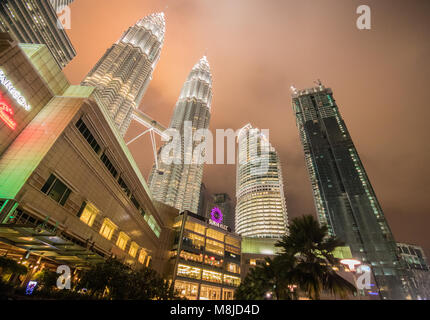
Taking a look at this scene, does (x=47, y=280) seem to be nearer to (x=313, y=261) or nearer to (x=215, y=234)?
(x=313, y=261)

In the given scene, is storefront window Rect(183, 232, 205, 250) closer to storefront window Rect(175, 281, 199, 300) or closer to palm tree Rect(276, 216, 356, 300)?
storefront window Rect(175, 281, 199, 300)

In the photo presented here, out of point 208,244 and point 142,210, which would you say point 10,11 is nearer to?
point 142,210

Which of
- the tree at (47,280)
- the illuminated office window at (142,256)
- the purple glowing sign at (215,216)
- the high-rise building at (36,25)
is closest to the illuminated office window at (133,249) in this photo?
the illuminated office window at (142,256)

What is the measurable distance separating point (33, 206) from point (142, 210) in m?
29.1

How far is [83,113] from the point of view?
27344 mm

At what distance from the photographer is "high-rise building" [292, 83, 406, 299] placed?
121m

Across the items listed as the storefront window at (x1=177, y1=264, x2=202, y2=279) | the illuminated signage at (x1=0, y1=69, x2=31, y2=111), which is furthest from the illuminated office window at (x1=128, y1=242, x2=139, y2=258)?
the illuminated signage at (x1=0, y1=69, x2=31, y2=111)

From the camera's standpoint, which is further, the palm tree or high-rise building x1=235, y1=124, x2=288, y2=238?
high-rise building x1=235, y1=124, x2=288, y2=238

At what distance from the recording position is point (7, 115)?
21734mm

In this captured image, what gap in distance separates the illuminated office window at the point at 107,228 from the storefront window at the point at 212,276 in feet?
156

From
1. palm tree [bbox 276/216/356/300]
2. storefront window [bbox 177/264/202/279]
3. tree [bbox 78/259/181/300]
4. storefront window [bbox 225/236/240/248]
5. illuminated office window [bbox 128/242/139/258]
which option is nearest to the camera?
palm tree [bbox 276/216/356/300]

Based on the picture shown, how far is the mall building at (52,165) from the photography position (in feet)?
68.9

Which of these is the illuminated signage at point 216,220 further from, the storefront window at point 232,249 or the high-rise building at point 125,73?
the high-rise building at point 125,73
